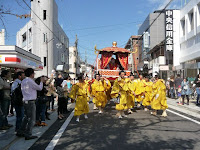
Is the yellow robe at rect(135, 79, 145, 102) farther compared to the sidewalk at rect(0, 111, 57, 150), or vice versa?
the yellow robe at rect(135, 79, 145, 102)

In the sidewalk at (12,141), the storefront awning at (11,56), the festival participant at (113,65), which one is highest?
the storefront awning at (11,56)

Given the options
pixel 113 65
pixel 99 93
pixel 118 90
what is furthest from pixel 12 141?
pixel 113 65

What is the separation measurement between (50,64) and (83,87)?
25.6 metres

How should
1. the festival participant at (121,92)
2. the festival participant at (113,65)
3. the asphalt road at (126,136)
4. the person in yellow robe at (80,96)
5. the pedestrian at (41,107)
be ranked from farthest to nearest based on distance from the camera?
the festival participant at (113,65) → the festival participant at (121,92) → the person in yellow robe at (80,96) → the pedestrian at (41,107) → the asphalt road at (126,136)

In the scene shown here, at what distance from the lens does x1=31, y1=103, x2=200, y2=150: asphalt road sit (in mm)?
4577

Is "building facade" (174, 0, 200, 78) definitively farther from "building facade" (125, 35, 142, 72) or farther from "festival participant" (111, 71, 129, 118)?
"festival participant" (111, 71, 129, 118)

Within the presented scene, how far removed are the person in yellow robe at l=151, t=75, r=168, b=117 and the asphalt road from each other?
53.6 inches

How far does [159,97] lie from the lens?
8547 mm

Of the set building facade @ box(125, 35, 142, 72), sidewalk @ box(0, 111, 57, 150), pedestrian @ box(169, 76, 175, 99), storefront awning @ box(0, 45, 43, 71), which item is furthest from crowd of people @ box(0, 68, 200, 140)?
storefront awning @ box(0, 45, 43, 71)

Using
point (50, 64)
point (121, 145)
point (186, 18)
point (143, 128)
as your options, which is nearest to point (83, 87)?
point (143, 128)

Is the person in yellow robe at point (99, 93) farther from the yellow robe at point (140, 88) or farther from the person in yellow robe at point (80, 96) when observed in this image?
the yellow robe at point (140, 88)

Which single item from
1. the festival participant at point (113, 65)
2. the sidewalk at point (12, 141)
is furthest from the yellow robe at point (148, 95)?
the sidewalk at point (12, 141)

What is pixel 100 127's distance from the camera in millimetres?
6387

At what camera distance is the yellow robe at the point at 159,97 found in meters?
8.46
